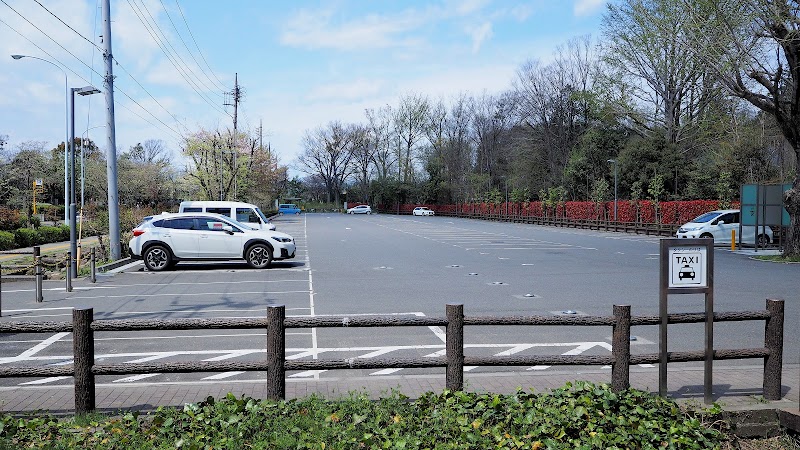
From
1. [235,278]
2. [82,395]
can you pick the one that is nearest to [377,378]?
[82,395]

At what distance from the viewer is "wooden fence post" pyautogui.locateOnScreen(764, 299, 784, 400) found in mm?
6023

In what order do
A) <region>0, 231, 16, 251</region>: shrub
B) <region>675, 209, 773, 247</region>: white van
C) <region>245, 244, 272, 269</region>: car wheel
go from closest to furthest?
<region>245, 244, 272, 269</region>: car wheel → <region>0, 231, 16, 251</region>: shrub → <region>675, 209, 773, 247</region>: white van

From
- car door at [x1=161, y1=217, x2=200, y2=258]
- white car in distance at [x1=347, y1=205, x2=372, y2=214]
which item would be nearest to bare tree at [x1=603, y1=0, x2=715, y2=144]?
car door at [x1=161, y1=217, x2=200, y2=258]

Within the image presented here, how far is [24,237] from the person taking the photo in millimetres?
31875

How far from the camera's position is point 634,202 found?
4891cm

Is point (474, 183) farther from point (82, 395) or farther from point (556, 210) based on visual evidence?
point (82, 395)

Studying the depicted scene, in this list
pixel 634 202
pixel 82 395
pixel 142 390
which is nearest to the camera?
pixel 82 395

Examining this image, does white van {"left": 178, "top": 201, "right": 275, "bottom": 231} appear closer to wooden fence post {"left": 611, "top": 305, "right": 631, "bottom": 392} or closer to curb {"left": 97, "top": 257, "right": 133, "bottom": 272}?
curb {"left": 97, "top": 257, "right": 133, "bottom": 272}

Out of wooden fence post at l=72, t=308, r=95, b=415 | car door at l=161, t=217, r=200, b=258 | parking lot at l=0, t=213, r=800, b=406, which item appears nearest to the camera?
wooden fence post at l=72, t=308, r=95, b=415

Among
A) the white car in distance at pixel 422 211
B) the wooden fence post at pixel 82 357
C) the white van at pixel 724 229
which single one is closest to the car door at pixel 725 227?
the white van at pixel 724 229

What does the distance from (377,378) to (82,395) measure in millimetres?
2920

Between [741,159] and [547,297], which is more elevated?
[741,159]

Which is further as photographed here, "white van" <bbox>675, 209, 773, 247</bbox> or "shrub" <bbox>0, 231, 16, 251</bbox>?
"white van" <bbox>675, 209, 773, 247</bbox>

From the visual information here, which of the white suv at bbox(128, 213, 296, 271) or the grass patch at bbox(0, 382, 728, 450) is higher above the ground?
the white suv at bbox(128, 213, 296, 271)
